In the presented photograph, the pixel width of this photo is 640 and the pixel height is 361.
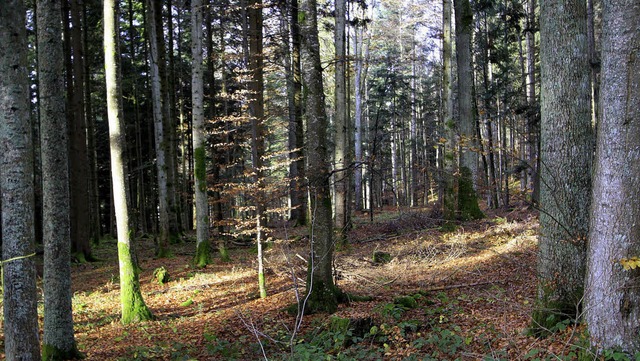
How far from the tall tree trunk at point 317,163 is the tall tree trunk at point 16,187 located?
3965mm

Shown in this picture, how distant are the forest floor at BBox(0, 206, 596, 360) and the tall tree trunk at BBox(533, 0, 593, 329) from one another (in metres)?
0.55

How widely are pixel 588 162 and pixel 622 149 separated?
2.85 feet

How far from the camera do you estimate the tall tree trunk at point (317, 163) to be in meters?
7.49

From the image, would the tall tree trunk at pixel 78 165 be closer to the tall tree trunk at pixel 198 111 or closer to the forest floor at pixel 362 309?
the forest floor at pixel 362 309

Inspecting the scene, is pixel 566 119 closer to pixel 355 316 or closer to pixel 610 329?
pixel 610 329

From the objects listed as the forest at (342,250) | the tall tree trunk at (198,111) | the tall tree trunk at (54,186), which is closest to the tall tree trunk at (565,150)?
the forest at (342,250)

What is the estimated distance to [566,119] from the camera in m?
4.92

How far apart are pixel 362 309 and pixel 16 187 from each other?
5.46 m

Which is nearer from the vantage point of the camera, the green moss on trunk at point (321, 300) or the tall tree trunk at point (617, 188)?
the tall tree trunk at point (617, 188)

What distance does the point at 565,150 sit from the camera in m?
4.94

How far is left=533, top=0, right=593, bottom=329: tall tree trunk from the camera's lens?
4.90 metres

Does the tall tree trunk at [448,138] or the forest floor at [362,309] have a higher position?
the tall tree trunk at [448,138]

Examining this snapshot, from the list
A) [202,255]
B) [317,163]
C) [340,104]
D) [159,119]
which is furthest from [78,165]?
[317,163]

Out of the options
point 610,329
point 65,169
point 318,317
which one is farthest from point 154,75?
point 610,329
